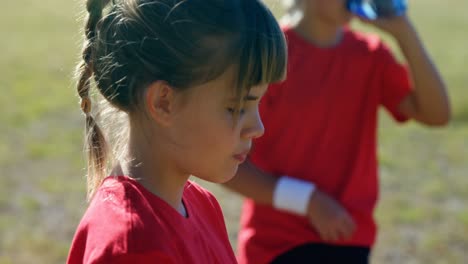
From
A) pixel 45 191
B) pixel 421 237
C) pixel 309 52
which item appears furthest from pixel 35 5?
pixel 309 52

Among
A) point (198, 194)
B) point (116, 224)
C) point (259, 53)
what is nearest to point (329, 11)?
point (198, 194)

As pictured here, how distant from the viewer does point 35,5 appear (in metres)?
21.3

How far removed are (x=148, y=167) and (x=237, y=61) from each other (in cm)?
32

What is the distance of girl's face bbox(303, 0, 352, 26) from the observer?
11.0ft

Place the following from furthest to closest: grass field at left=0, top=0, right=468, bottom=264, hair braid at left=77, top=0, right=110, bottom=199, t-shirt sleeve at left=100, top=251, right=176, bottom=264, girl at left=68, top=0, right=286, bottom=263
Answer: grass field at left=0, top=0, right=468, bottom=264
hair braid at left=77, top=0, right=110, bottom=199
girl at left=68, top=0, right=286, bottom=263
t-shirt sleeve at left=100, top=251, right=176, bottom=264

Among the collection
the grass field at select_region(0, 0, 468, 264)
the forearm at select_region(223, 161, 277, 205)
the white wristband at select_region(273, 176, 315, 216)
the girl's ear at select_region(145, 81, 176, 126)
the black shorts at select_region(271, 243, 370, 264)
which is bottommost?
the grass field at select_region(0, 0, 468, 264)

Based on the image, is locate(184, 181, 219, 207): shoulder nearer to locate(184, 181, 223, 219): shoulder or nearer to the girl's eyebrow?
locate(184, 181, 223, 219): shoulder

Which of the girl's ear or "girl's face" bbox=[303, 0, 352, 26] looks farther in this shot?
"girl's face" bbox=[303, 0, 352, 26]

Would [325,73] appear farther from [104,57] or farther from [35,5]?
[35,5]

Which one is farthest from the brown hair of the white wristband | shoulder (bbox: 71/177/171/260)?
the white wristband

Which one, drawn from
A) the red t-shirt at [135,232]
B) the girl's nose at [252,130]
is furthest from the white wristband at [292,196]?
the girl's nose at [252,130]

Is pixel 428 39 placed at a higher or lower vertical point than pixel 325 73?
lower

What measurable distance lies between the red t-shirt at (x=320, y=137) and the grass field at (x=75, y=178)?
3.26 feet

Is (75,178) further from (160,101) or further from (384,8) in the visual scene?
(160,101)
